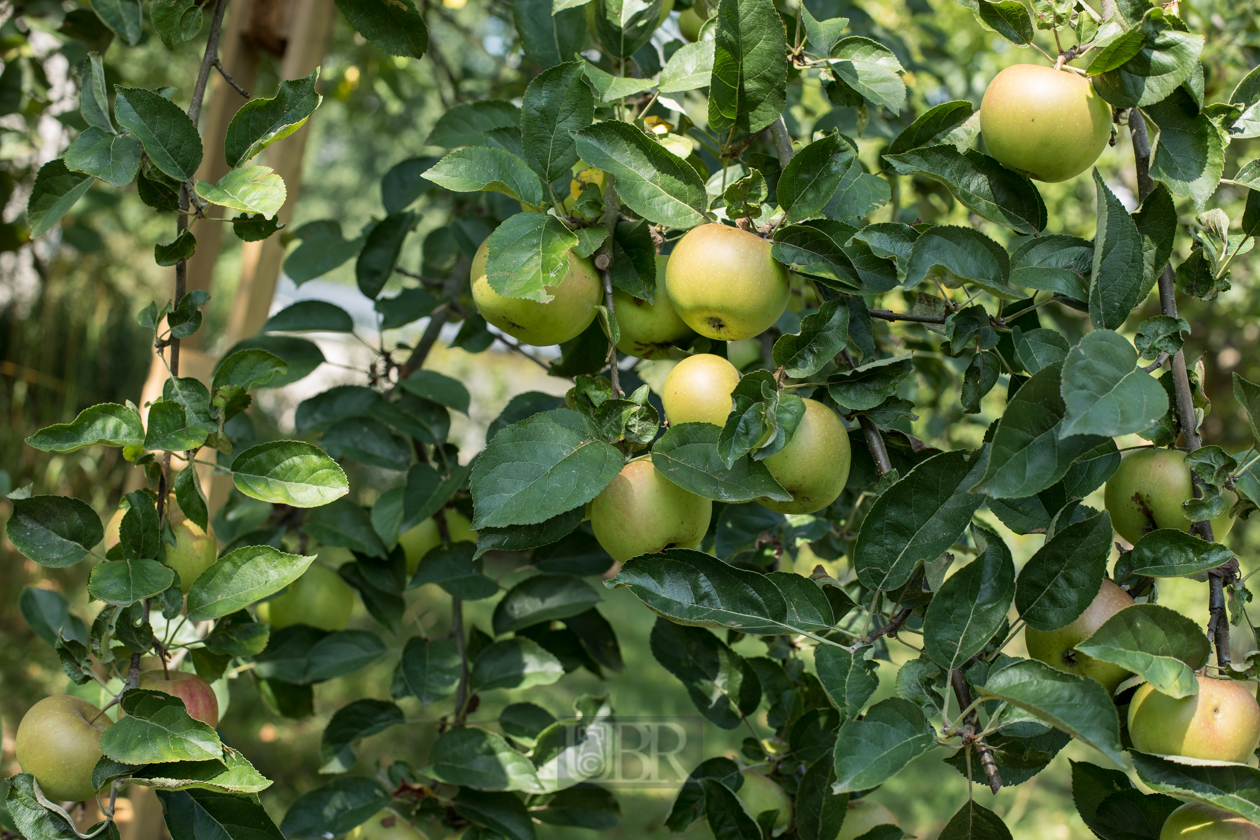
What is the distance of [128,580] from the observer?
0.75 meters

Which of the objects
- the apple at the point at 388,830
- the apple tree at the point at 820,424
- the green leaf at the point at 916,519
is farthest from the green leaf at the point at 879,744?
the apple at the point at 388,830

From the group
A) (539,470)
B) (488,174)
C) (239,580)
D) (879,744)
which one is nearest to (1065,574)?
(879,744)

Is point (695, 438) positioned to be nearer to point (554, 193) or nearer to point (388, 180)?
point (554, 193)

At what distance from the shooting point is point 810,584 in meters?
0.74

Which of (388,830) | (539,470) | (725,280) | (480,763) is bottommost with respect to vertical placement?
(388,830)

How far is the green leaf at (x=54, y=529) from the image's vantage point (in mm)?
794

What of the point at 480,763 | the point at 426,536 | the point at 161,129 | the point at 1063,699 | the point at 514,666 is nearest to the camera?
the point at 1063,699

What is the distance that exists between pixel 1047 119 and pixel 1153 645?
419 millimetres

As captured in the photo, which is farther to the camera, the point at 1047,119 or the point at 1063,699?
the point at 1047,119

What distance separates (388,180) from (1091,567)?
115cm

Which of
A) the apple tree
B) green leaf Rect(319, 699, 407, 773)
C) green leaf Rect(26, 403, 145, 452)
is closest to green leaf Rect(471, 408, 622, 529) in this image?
the apple tree

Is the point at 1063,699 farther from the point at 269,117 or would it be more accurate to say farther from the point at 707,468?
the point at 269,117

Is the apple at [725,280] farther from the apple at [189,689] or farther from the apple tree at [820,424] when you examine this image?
the apple at [189,689]

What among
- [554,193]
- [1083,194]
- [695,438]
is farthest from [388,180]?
[1083,194]
